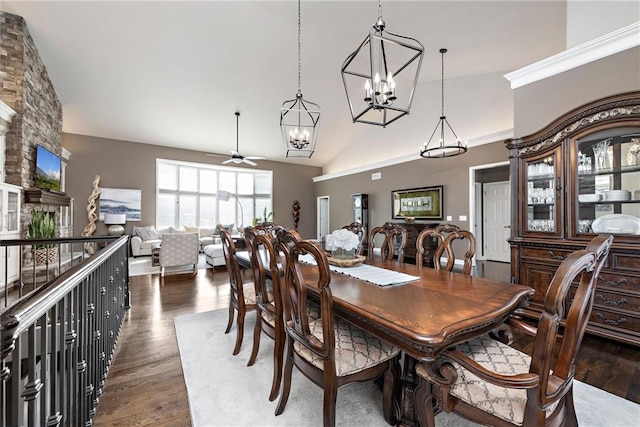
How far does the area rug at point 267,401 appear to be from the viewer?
1.62 metres

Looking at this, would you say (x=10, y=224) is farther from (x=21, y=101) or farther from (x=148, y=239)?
(x=148, y=239)

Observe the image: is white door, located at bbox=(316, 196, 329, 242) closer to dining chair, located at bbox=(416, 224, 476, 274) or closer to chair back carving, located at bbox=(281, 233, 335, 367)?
dining chair, located at bbox=(416, 224, 476, 274)

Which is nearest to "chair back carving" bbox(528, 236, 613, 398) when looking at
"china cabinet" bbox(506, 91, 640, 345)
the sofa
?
"china cabinet" bbox(506, 91, 640, 345)

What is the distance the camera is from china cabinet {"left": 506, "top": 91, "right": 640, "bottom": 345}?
2.46 m

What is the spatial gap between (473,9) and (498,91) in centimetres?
276

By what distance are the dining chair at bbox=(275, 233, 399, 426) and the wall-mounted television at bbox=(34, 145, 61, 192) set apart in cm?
549

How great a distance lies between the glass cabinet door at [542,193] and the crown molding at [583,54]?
0.88 m

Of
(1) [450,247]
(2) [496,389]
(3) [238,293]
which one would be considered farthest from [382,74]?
(2) [496,389]

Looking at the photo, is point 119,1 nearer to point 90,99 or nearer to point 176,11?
point 176,11

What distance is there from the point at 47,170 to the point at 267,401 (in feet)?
19.2

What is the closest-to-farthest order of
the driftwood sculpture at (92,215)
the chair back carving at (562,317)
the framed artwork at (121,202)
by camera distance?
the chair back carving at (562,317) < the driftwood sculpture at (92,215) < the framed artwork at (121,202)

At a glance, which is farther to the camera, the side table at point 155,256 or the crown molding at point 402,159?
the side table at point 155,256

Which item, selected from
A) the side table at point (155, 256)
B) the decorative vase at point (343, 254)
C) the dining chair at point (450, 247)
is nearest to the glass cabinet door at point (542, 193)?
the dining chair at point (450, 247)

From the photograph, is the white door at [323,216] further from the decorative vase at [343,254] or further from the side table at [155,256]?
the decorative vase at [343,254]
